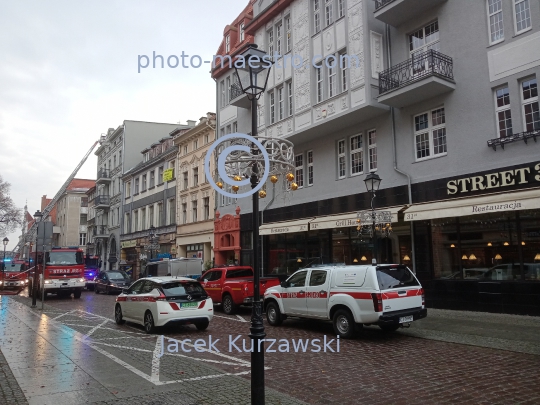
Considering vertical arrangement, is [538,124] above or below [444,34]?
below

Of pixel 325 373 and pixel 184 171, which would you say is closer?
pixel 325 373

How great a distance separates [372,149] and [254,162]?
14.0 metres

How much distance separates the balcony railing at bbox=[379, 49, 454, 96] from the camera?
16406 millimetres

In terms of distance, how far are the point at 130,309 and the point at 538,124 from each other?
44.6 ft

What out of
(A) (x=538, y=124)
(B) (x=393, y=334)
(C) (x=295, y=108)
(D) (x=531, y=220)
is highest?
(C) (x=295, y=108)

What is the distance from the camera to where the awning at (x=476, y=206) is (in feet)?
43.8

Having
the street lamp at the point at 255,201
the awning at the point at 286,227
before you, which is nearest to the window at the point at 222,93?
the awning at the point at 286,227

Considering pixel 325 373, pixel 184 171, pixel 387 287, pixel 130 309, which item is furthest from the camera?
pixel 184 171

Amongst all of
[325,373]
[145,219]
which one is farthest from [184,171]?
[325,373]

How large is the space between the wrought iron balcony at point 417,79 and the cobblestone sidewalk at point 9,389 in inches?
576

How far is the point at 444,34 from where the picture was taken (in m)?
17.1

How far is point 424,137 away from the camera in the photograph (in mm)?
17672

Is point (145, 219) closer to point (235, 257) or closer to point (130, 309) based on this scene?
point (235, 257)

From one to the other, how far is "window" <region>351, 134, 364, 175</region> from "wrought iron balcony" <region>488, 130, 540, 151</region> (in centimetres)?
615
